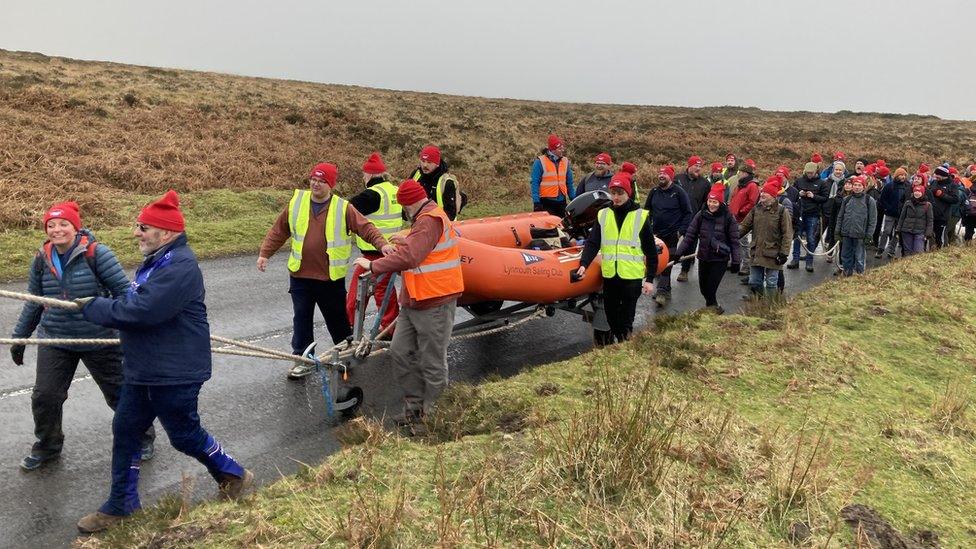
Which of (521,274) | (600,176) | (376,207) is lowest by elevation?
(521,274)

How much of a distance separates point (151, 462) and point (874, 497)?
Answer: 4821 mm

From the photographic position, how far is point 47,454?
4867 mm

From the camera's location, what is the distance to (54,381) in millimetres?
4812

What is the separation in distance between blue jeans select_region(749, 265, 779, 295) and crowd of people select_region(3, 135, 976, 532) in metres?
0.02

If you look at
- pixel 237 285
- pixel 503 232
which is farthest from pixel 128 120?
pixel 503 232

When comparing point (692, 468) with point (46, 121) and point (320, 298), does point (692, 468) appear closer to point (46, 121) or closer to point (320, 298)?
point (320, 298)

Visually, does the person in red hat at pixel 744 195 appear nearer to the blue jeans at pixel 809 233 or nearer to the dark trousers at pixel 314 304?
the blue jeans at pixel 809 233

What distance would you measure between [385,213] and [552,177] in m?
4.50

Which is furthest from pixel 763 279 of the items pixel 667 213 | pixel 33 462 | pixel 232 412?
pixel 33 462

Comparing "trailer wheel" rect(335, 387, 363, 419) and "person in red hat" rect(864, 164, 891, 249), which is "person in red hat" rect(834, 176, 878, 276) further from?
"trailer wheel" rect(335, 387, 363, 419)

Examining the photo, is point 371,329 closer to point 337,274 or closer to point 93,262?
point 337,274

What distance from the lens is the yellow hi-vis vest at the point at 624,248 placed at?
290 inches

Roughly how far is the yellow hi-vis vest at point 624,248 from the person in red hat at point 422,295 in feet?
7.51

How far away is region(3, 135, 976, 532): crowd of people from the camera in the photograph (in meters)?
4.03
